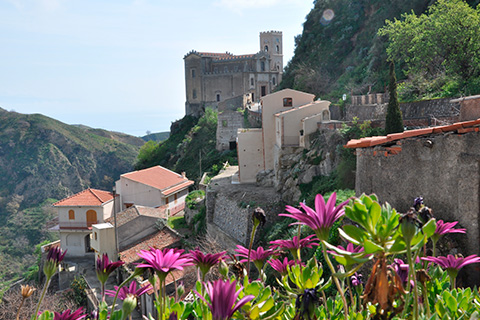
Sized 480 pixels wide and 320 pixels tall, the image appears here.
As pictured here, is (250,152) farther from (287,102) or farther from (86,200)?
(86,200)

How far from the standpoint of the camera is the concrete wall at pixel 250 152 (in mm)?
28812

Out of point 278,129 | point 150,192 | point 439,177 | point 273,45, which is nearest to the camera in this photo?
point 439,177

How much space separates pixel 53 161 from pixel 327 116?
2970 inches

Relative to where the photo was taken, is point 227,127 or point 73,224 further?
point 227,127

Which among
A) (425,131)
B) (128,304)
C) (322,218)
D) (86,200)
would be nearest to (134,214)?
(86,200)

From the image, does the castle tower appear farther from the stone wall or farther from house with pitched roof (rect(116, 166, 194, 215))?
the stone wall

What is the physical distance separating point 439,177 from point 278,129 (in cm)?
1788

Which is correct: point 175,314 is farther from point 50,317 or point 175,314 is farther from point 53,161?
point 53,161

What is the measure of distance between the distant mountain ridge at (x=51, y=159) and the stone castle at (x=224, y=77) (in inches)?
1100

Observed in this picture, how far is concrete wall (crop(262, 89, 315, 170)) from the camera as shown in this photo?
27406 mm

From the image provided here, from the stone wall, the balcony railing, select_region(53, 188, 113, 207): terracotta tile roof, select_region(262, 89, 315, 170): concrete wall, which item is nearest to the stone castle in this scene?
select_region(53, 188, 113, 207): terracotta tile roof

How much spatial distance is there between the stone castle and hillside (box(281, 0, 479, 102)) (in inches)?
400

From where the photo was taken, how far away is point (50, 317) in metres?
3.38

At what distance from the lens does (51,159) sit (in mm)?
88125
